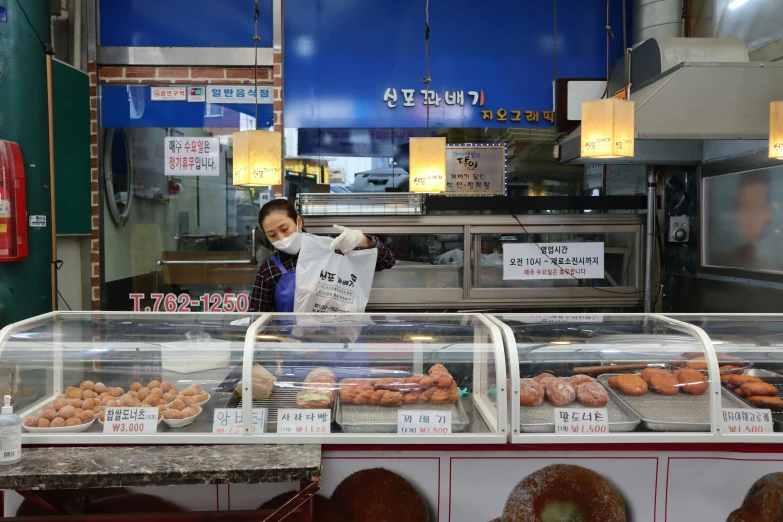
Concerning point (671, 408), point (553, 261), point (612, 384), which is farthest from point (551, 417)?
point (553, 261)

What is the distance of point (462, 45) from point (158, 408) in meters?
3.97

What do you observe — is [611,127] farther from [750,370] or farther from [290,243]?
[290,243]

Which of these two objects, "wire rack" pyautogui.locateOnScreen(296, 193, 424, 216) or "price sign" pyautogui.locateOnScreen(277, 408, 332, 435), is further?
"wire rack" pyautogui.locateOnScreen(296, 193, 424, 216)

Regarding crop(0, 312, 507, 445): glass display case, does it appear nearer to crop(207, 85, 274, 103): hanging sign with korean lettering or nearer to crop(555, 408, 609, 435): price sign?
crop(555, 408, 609, 435): price sign

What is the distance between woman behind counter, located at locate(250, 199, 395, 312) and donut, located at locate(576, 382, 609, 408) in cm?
142

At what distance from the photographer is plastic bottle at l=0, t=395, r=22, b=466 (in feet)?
6.33

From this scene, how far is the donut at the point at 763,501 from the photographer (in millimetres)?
2229

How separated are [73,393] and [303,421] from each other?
894 millimetres

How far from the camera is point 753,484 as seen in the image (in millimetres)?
2236

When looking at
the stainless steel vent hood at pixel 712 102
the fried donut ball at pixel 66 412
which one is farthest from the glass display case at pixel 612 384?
the stainless steel vent hood at pixel 712 102

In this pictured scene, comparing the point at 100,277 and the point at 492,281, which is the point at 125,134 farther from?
the point at 492,281

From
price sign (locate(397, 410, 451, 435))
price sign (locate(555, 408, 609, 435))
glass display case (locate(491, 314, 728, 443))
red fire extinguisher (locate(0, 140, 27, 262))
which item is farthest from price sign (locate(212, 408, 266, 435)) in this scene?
red fire extinguisher (locate(0, 140, 27, 262))

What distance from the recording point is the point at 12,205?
405 cm

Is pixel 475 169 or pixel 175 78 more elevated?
pixel 175 78
